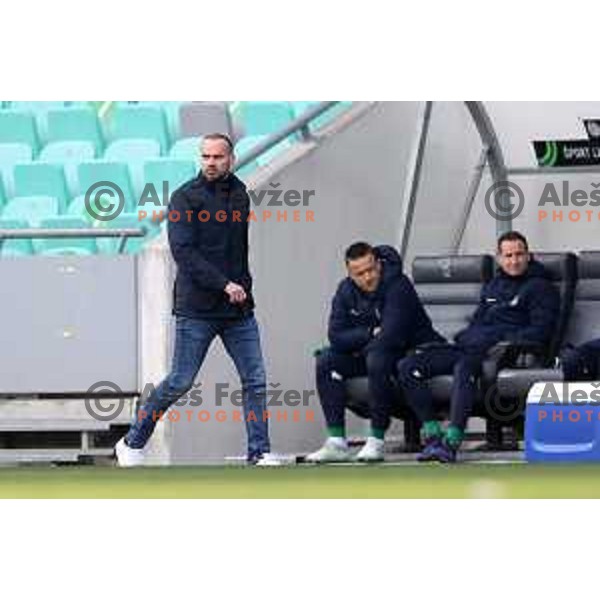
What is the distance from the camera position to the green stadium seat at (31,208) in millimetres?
14602

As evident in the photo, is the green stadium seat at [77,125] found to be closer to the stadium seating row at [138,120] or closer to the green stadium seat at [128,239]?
the stadium seating row at [138,120]

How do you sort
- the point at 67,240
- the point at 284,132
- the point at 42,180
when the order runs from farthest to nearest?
the point at 42,180, the point at 67,240, the point at 284,132

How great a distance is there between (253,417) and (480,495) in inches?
68.3

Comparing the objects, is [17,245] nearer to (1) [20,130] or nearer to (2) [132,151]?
(2) [132,151]

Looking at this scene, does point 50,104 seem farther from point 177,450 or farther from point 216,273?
point 216,273

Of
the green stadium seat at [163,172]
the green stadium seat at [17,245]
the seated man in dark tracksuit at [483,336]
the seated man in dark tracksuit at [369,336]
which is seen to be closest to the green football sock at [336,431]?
the seated man in dark tracksuit at [369,336]

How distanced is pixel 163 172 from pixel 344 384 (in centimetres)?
224

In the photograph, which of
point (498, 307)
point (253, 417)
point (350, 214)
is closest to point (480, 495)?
point (253, 417)

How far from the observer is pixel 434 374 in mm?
12156

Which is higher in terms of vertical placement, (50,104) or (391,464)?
(50,104)

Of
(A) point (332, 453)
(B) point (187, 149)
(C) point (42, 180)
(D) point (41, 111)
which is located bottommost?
(A) point (332, 453)

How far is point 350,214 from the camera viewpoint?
44.9 feet

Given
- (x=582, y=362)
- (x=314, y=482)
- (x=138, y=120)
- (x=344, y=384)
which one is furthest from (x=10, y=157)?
(x=314, y=482)

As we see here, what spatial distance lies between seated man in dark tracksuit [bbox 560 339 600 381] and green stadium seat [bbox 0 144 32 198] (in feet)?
13.5
